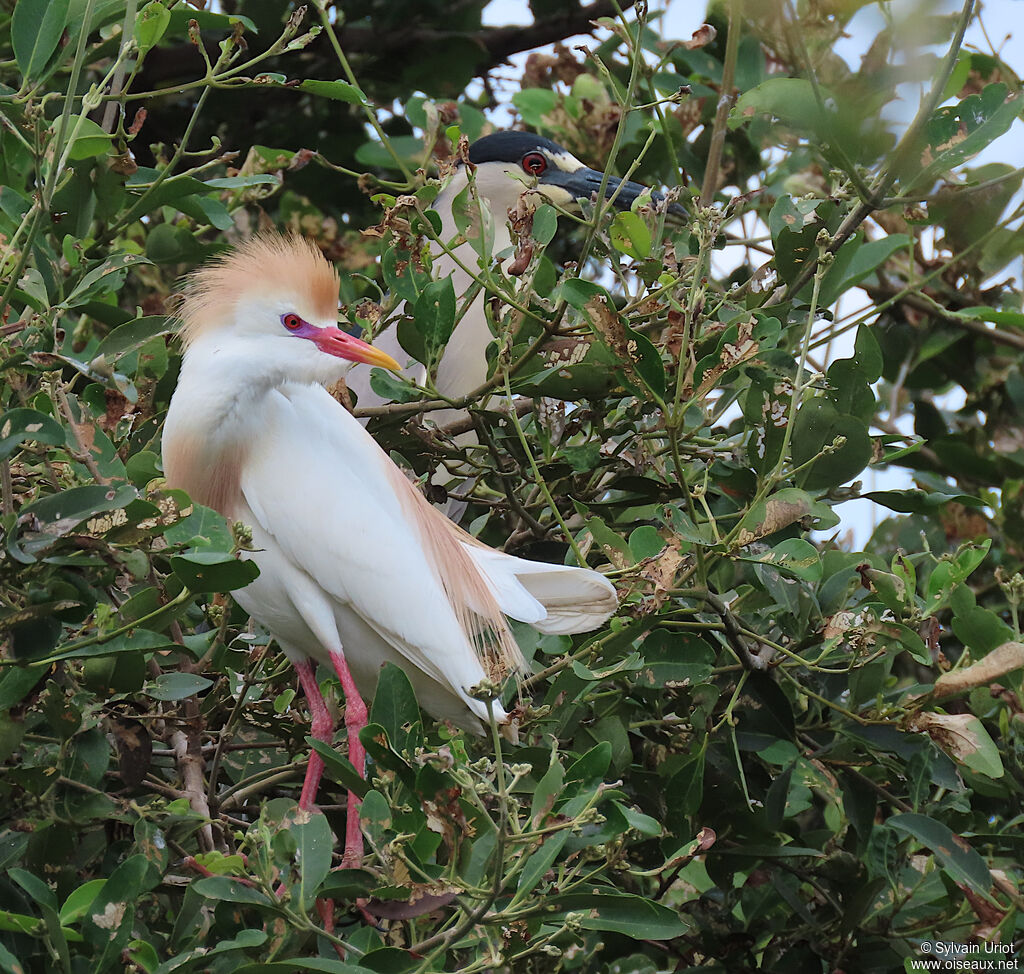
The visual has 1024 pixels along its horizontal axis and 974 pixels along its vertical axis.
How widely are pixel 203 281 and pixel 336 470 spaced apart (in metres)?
0.40

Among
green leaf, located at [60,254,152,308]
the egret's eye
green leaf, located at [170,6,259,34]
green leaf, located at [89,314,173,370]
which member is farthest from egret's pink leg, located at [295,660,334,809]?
the egret's eye

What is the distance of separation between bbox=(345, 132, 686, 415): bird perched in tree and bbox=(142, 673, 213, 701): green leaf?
117cm

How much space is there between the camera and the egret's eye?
332 cm

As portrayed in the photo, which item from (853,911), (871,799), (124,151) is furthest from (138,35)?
(853,911)

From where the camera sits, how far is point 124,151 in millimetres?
1988

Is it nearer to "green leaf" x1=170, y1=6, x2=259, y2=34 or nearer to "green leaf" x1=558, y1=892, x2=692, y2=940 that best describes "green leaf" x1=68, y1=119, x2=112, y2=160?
"green leaf" x1=170, y1=6, x2=259, y2=34

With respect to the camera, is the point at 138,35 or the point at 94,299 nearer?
the point at 138,35

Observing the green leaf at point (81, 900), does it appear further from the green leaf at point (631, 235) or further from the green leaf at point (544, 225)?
the green leaf at point (631, 235)

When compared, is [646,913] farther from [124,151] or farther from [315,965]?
[124,151]

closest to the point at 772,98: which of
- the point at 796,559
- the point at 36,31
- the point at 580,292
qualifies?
the point at 580,292

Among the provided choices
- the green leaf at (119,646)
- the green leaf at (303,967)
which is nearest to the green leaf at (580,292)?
the green leaf at (119,646)

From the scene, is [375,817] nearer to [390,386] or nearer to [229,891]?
[229,891]

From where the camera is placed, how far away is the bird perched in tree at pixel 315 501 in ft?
6.66

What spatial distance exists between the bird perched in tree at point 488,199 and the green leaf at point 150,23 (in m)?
1.15
